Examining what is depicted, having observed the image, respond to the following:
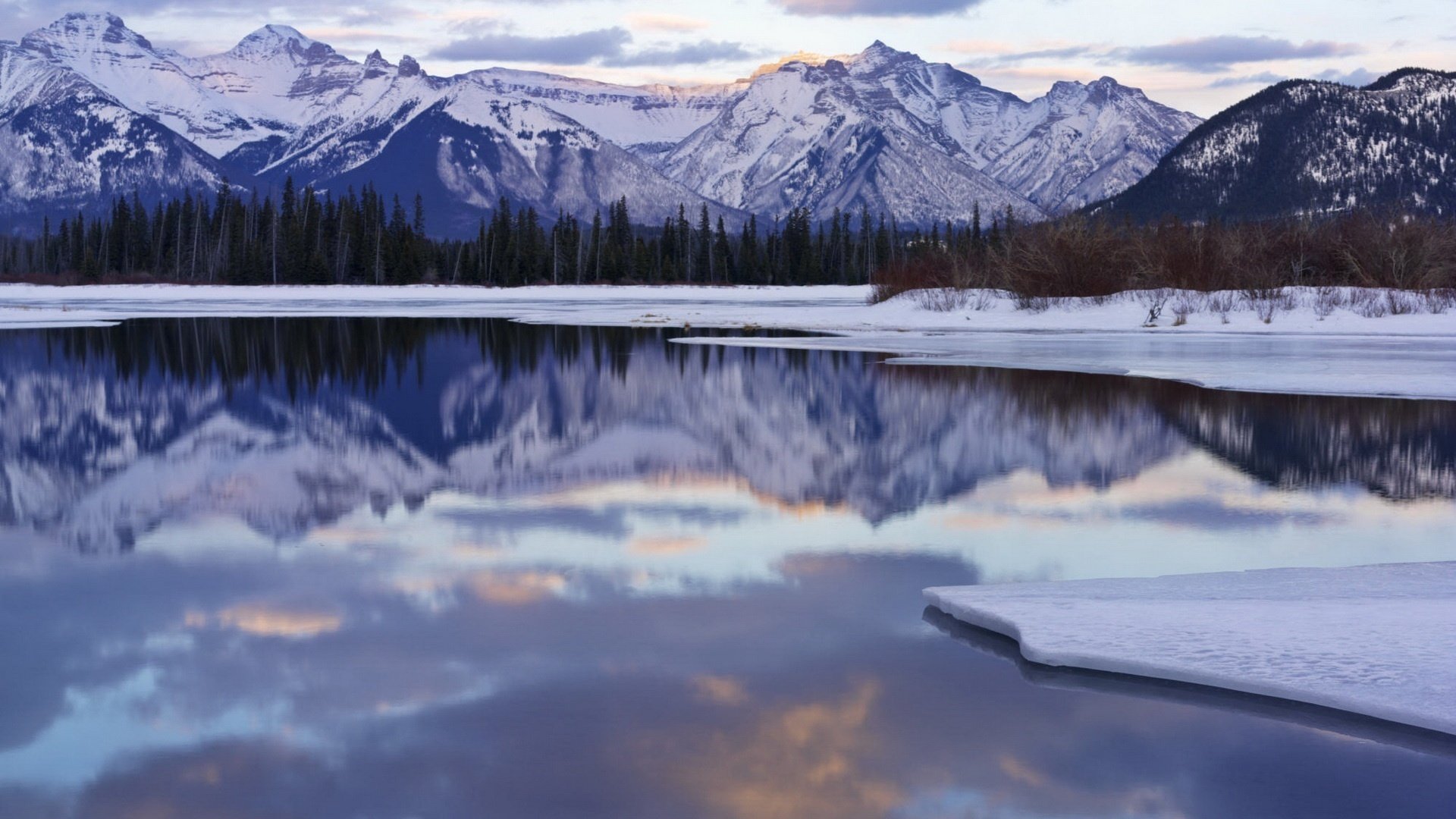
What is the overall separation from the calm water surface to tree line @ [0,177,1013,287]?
98.3m

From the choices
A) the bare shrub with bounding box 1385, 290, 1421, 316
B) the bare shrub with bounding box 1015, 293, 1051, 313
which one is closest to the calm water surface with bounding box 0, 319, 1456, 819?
the bare shrub with bounding box 1385, 290, 1421, 316

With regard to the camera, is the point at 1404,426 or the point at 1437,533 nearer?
the point at 1437,533

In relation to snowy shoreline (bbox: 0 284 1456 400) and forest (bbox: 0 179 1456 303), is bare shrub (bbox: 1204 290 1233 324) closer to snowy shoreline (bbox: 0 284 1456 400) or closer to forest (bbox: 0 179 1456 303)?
snowy shoreline (bbox: 0 284 1456 400)

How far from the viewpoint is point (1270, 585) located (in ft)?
34.5

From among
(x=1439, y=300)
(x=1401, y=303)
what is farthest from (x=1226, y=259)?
(x=1439, y=300)

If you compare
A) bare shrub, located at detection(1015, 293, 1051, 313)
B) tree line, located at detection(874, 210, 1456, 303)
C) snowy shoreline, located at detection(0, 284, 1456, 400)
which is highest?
tree line, located at detection(874, 210, 1456, 303)

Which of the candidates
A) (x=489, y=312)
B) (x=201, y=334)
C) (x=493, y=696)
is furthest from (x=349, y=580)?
(x=489, y=312)

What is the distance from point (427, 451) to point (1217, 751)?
13.1 metres

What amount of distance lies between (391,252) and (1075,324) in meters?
89.4

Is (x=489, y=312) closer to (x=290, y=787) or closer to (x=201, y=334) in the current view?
(x=201, y=334)

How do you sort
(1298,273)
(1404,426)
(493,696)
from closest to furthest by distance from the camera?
(493,696) < (1404,426) < (1298,273)

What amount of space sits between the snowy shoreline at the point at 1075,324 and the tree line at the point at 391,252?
1364 inches

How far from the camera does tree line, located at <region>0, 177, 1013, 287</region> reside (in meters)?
126

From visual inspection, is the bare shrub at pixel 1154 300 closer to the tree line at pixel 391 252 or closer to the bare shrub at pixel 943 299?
the bare shrub at pixel 943 299
